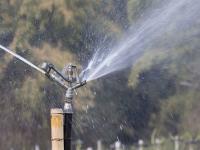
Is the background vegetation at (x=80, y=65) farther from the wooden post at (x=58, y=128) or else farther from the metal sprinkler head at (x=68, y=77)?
the wooden post at (x=58, y=128)

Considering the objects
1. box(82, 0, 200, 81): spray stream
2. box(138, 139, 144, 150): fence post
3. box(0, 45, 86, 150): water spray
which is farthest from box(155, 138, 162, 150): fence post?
box(0, 45, 86, 150): water spray

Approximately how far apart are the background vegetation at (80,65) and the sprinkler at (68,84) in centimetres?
700

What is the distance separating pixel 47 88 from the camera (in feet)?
41.8

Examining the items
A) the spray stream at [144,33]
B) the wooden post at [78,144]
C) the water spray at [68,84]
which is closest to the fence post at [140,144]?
the wooden post at [78,144]

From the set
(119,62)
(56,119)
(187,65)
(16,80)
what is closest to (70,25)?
(16,80)

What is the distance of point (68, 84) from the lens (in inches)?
167

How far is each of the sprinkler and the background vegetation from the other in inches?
276

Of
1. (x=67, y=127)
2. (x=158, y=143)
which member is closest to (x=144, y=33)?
(x=158, y=143)

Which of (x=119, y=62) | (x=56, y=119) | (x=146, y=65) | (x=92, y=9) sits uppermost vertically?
(x=92, y=9)

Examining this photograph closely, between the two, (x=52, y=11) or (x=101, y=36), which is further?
(x=52, y=11)

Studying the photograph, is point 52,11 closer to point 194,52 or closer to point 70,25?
point 70,25

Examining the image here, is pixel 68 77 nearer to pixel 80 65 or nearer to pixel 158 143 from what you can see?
pixel 80 65

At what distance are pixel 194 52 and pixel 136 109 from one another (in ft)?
5.72

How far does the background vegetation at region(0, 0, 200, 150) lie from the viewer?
41.8 ft
